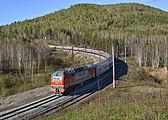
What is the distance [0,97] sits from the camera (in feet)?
96.1

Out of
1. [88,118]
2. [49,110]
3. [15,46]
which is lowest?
[49,110]

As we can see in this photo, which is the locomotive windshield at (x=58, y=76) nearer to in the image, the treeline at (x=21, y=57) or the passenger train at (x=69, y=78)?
the passenger train at (x=69, y=78)

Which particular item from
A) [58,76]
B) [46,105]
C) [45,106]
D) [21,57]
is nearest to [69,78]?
[58,76]

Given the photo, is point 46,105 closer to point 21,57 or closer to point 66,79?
point 66,79

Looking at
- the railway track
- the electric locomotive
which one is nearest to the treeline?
the electric locomotive

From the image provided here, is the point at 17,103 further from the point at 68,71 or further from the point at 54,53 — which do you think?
the point at 54,53

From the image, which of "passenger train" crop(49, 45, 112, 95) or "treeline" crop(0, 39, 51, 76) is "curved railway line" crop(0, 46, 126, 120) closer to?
"passenger train" crop(49, 45, 112, 95)

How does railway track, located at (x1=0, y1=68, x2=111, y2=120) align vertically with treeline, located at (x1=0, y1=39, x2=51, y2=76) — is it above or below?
below

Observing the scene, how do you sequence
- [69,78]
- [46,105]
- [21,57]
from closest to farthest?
[46,105] → [69,78] → [21,57]

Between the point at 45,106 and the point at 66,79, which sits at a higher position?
the point at 66,79

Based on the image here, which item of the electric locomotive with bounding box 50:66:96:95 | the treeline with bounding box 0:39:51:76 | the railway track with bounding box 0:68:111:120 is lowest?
the railway track with bounding box 0:68:111:120

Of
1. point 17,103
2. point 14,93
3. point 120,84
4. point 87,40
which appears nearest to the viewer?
point 17,103

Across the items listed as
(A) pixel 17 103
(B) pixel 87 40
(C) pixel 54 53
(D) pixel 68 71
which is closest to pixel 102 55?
(C) pixel 54 53

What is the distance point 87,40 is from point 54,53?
3526cm
